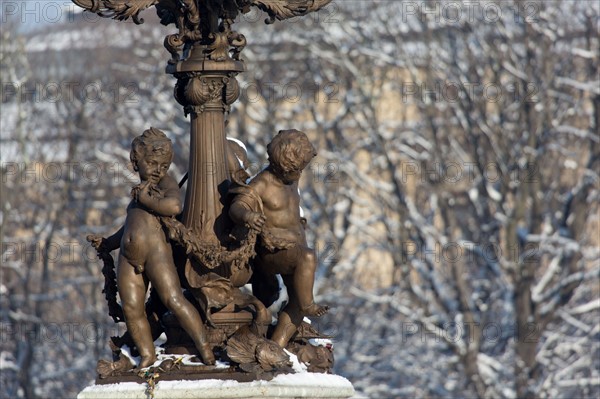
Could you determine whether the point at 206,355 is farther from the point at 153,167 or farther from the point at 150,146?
the point at 150,146

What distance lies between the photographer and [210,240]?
1228 centimetres

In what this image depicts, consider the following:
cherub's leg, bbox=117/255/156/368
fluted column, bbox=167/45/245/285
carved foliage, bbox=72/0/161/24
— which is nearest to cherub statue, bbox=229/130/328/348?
fluted column, bbox=167/45/245/285

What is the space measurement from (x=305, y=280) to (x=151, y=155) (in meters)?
1.14

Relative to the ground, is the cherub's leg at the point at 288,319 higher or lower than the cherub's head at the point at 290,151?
lower

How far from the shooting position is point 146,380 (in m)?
12.0

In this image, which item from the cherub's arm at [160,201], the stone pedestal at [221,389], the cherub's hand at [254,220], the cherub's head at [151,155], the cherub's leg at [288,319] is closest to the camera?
the stone pedestal at [221,389]

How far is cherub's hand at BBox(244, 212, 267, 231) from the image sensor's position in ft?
39.5

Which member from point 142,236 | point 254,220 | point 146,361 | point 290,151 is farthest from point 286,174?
point 146,361

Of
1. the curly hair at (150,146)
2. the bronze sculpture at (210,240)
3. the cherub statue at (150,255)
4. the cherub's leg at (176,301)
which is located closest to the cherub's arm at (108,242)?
the bronze sculpture at (210,240)

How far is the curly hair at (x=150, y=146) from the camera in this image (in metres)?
12.2

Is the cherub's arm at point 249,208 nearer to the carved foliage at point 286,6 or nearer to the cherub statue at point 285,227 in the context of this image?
the cherub statue at point 285,227

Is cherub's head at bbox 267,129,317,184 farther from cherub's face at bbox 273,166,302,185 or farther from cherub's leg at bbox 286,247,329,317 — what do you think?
cherub's leg at bbox 286,247,329,317

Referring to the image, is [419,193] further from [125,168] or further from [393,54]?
[125,168]

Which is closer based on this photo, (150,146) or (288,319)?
(150,146)
